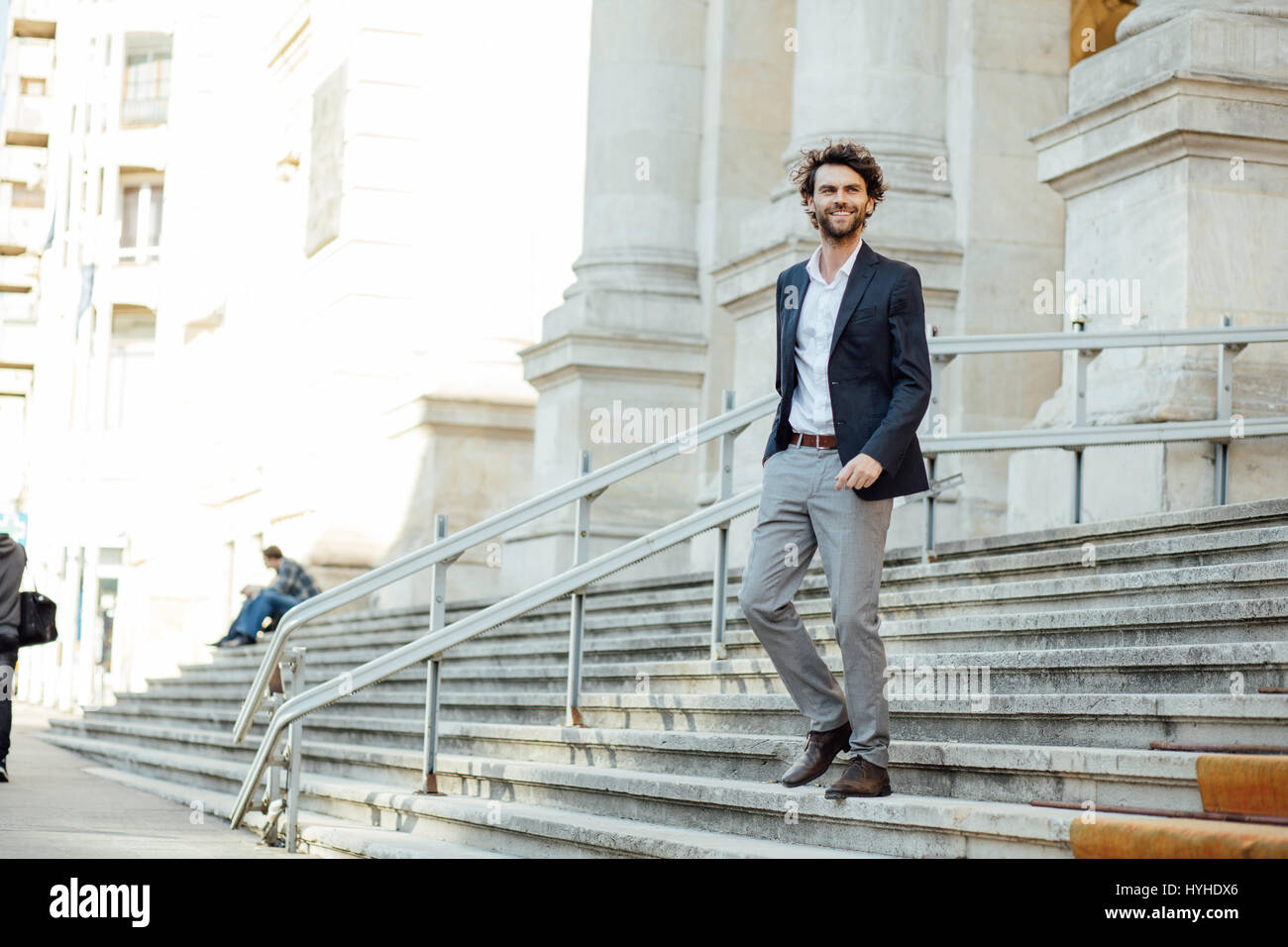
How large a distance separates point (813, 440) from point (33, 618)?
20.5ft

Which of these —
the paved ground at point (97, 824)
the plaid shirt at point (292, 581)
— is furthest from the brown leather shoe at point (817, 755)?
the plaid shirt at point (292, 581)

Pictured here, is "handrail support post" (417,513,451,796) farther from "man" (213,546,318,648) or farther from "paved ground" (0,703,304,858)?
"man" (213,546,318,648)

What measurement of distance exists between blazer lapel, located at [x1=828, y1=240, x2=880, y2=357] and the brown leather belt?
245 millimetres

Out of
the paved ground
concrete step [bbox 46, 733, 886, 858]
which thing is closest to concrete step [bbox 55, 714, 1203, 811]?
concrete step [bbox 46, 733, 886, 858]

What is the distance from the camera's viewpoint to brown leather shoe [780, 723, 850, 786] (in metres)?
5.59

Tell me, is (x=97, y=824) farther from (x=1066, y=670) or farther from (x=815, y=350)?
(x=1066, y=670)

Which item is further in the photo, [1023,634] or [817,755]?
[1023,634]

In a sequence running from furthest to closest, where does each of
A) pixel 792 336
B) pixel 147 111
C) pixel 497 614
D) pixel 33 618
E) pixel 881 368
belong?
pixel 147 111 < pixel 33 618 < pixel 497 614 < pixel 792 336 < pixel 881 368

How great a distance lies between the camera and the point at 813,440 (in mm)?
5551

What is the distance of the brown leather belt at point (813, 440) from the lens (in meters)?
5.52

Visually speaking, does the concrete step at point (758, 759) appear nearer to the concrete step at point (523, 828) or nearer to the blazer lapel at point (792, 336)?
the concrete step at point (523, 828)

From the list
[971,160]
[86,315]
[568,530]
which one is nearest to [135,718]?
[568,530]

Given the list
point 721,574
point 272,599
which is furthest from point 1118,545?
point 272,599
